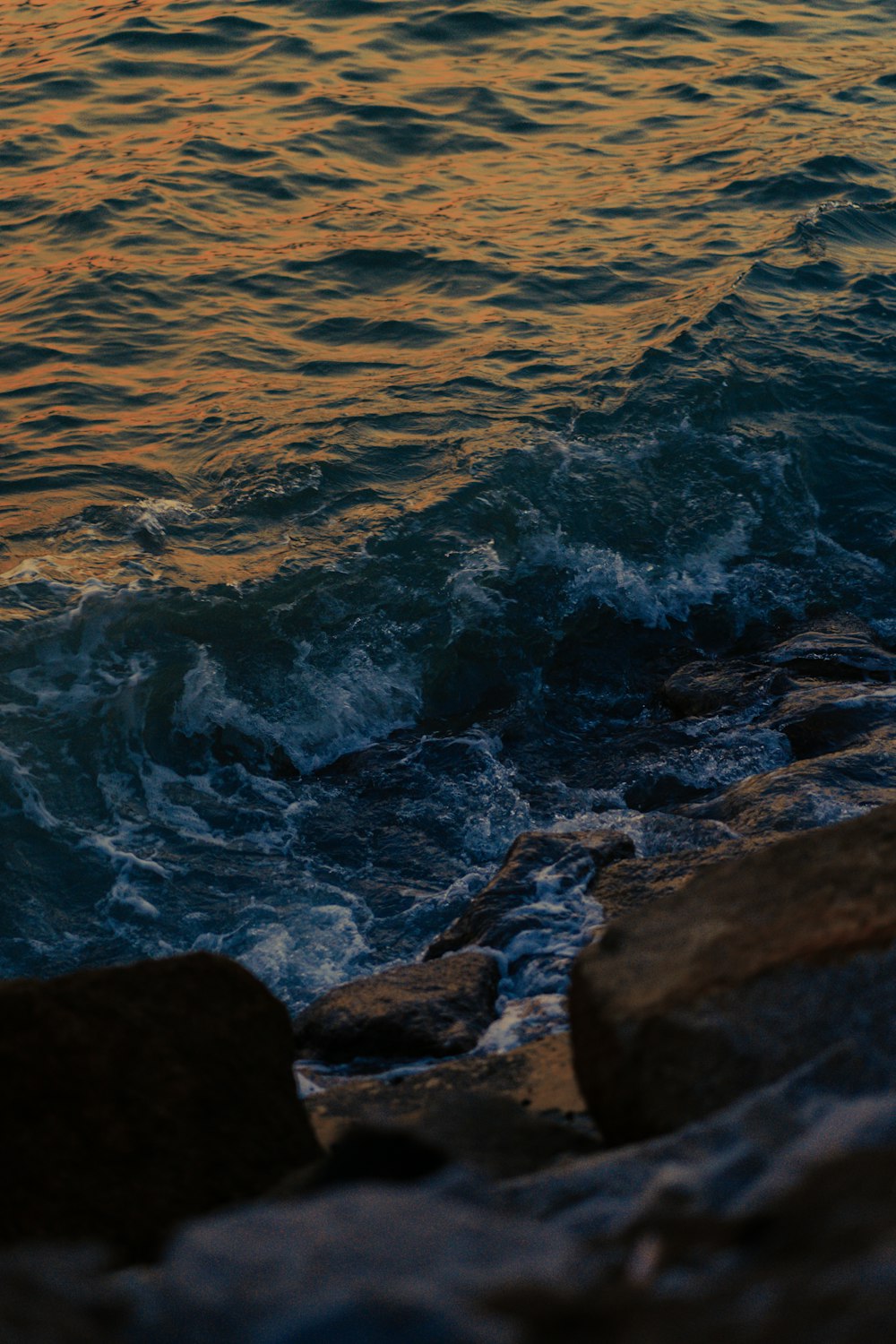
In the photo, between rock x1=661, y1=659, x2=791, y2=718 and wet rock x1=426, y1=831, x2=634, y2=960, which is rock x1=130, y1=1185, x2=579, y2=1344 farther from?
rock x1=661, y1=659, x2=791, y2=718

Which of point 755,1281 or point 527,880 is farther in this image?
point 527,880

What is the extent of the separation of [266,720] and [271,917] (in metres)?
1.45

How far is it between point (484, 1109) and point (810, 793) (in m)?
2.89

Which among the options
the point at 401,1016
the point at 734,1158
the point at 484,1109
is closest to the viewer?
the point at 734,1158

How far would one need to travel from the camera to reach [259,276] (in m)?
10.7

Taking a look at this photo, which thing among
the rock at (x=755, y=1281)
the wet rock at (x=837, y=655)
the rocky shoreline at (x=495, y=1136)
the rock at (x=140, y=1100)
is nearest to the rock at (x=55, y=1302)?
the rocky shoreline at (x=495, y=1136)

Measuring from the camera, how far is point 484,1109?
3213 mm

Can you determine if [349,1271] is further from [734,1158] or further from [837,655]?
[837,655]

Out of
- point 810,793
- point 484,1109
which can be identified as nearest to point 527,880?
point 810,793

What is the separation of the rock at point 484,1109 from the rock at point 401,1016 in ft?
0.75

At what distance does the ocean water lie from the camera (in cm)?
612

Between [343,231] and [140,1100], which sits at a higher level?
[343,231]

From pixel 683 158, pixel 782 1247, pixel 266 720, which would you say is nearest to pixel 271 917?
pixel 266 720

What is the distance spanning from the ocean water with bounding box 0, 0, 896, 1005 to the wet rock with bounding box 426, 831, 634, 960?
121 millimetres
